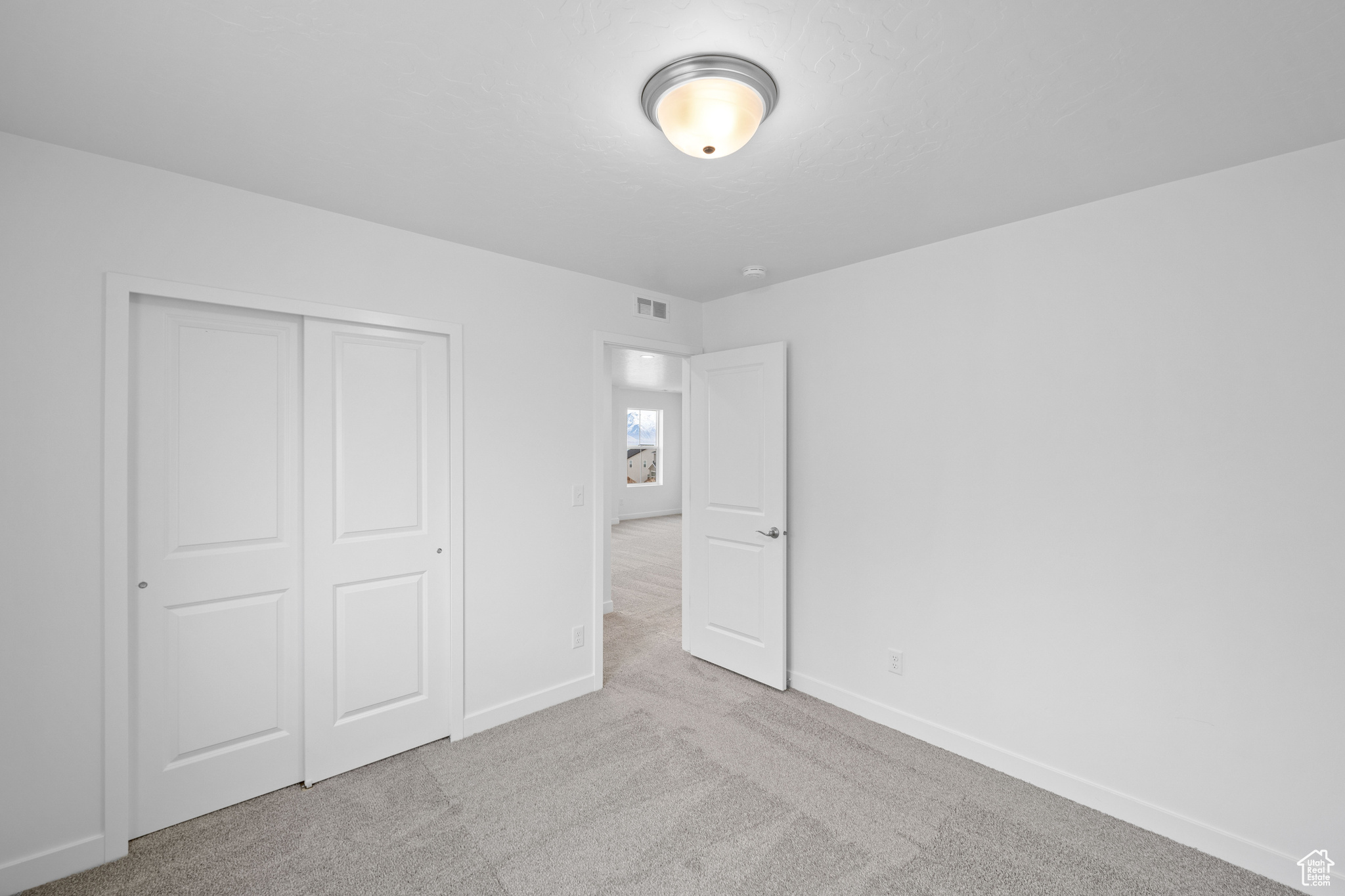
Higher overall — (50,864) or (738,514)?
(738,514)

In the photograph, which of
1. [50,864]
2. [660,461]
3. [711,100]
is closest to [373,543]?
[50,864]

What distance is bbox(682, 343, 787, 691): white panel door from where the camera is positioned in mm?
3486

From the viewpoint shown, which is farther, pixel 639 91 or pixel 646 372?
pixel 646 372

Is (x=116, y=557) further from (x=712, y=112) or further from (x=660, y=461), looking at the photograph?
(x=660, y=461)

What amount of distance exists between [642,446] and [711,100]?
9.57m

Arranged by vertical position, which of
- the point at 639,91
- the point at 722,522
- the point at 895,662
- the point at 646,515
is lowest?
the point at 646,515

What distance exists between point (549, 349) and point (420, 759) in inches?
85.0

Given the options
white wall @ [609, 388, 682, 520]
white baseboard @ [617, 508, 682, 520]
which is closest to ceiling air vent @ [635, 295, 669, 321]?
white wall @ [609, 388, 682, 520]

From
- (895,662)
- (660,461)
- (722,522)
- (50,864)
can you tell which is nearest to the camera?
(50,864)

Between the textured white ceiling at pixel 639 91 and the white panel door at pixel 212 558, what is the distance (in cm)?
69

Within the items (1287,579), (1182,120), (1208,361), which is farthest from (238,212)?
(1287,579)

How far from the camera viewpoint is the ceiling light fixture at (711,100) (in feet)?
4.93

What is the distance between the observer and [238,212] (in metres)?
2.30

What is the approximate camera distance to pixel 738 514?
12.1 ft
